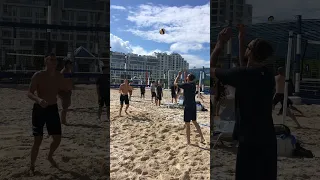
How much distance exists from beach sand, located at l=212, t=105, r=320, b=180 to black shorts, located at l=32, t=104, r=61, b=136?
121 centimetres

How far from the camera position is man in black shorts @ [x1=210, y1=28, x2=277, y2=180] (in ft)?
4.88

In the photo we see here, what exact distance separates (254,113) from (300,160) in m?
1.27

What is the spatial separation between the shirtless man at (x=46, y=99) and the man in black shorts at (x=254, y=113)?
97cm

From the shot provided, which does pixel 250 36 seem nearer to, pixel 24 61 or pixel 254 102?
pixel 254 102

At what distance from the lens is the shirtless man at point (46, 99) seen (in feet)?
6.12

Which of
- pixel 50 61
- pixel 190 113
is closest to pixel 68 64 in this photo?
pixel 50 61

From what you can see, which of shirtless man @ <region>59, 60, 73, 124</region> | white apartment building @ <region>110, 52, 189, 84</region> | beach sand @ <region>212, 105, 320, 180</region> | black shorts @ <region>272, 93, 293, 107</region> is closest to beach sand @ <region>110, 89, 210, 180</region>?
beach sand @ <region>212, 105, 320, 180</region>

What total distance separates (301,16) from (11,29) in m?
1.90

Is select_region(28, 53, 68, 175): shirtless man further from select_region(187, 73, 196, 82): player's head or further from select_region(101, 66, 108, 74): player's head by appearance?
select_region(187, 73, 196, 82): player's head

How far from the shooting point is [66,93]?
6.82 feet

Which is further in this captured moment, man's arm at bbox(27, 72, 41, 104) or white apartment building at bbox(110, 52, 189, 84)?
white apartment building at bbox(110, 52, 189, 84)

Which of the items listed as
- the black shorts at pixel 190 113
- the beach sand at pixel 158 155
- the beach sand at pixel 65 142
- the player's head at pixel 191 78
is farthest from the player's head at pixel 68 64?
the black shorts at pixel 190 113

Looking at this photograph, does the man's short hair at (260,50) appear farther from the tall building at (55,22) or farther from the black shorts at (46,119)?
the black shorts at (46,119)

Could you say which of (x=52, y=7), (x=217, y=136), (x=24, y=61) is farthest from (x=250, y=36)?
(x=24, y=61)
